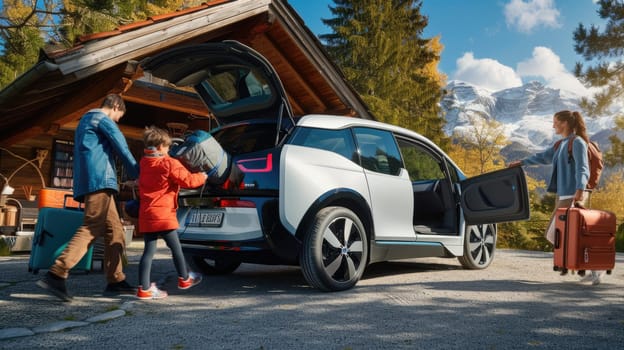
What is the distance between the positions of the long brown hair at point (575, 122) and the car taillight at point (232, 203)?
3484mm

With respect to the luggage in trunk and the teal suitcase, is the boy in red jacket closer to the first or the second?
the luggage in trunk

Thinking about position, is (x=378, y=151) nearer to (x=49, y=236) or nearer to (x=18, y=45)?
(x=49, y=236)

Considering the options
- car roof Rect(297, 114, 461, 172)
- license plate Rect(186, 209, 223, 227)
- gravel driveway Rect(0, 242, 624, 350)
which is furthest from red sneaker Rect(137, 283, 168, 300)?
car roof Rect(297, 114, 461, 172)

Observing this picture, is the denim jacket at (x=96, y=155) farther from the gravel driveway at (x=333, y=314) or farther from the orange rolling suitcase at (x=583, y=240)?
the orange rolling suitcase at (x=583, y=240)

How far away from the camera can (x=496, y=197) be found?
517 cm

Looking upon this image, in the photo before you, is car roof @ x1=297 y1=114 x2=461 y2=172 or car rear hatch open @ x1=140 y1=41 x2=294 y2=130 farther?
car roof @ x1=297 y1=114 x2=461 y2=172

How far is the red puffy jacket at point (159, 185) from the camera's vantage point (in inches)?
145

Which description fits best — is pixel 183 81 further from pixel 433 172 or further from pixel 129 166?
pixel 433 172

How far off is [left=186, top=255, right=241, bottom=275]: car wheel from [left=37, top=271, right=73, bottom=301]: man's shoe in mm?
1769

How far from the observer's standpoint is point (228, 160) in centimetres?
392

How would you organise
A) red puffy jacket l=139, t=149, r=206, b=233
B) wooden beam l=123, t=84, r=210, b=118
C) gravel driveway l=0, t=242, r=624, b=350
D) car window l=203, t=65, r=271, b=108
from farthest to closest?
wooden beam l=123, t=84, r=210, b=118
car window l=203, t=65, r=271, b=108
red puffy jacket l=139, t=149, r=206, b=233
gravel driveway l=0, t=242, r=624, b=350

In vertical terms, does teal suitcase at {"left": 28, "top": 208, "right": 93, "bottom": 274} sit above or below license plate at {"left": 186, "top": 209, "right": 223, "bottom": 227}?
below

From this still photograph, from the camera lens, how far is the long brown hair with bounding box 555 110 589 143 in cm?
499

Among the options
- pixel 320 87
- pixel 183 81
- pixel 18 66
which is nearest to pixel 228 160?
pixel 183 81
